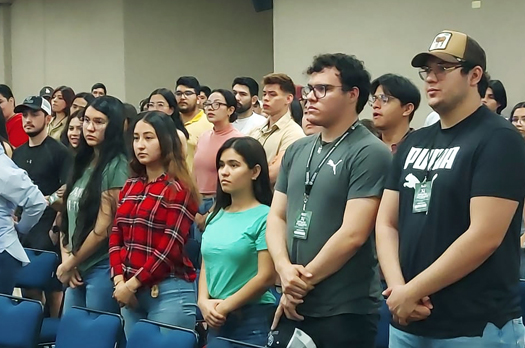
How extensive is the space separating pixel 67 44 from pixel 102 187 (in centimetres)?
845

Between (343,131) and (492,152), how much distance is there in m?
0.65

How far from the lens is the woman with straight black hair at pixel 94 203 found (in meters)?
3.52

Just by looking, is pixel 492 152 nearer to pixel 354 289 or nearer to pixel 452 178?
pixel 452 178

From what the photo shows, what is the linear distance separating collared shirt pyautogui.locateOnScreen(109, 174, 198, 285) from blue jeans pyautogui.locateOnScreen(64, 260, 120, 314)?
244 millimetres

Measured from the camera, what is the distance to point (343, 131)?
2.71m

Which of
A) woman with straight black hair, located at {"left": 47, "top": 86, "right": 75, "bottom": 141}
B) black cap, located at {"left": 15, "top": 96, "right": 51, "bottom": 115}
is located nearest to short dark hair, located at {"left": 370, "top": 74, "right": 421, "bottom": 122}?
black cap, located at {"left": 15, "top": 96, "right": 51, "bottom": 115}

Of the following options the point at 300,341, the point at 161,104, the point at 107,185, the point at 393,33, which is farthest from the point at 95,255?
the point at 393,33

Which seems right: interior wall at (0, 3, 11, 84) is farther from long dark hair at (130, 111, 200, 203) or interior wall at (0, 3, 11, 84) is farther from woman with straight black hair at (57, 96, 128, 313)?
long dark hair at (130, 111, 200, 203)

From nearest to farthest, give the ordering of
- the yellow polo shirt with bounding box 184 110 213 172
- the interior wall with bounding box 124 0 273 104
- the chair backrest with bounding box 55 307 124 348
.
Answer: the chair backrest with bounding box 55 307 124 348 < the yellow polo shirt with bounding box 184 110 213 172 < the interior wall with bounding box 124 0 273 104

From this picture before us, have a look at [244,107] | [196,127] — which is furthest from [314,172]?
[244,107]

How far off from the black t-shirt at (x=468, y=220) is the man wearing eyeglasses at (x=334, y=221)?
279 millimetres

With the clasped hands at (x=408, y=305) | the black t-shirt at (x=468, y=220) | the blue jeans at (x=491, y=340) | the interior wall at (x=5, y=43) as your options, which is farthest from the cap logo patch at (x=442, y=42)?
the interior wall at (x=5, y=43)

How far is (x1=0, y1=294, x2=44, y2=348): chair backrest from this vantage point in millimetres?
3129

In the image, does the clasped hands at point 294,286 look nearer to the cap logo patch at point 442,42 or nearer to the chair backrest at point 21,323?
the cap logo patch at point 442,42
